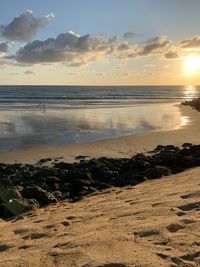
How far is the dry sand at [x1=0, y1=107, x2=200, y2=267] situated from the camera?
474 centimetres

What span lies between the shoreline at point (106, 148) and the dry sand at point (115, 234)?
28.4 ft

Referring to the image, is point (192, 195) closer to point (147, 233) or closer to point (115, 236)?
point (147, 233)

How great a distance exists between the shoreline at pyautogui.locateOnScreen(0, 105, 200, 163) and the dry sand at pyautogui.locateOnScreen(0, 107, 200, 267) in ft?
28.4

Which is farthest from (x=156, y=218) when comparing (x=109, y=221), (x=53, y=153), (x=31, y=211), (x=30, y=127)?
(x=30, y=127)

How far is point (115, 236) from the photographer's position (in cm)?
551

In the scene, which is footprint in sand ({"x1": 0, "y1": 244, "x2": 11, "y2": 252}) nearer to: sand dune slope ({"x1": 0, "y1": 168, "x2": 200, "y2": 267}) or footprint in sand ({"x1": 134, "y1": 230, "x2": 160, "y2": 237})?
sand dune slope ({"x1": 0, "y1": 168, "x2": 200, "y2": 267})

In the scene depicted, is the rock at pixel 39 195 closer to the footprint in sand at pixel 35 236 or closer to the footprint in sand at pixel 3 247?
the footprint in sand at pixel 35 236

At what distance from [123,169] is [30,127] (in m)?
15.1

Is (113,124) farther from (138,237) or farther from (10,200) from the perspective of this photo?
(138,237)

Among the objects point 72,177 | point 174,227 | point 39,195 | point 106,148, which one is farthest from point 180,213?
point 106,148

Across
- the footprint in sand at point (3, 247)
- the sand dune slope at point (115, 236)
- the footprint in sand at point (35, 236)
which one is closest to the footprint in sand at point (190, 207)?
the sand dune slope at point (115, 236)

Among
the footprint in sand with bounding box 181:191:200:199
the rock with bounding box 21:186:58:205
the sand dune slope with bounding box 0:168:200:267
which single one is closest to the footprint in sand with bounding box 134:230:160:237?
the sand dune slope with bounding box 0:168:200:267

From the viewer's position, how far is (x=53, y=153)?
60.2 feet

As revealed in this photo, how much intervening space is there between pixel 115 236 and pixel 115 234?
10 cm
